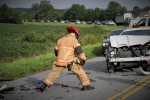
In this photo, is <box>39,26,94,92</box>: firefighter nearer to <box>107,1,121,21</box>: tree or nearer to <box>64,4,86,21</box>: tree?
<box>107,1,121,21</box>: tree

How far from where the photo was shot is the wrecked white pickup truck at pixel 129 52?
25.9 feet

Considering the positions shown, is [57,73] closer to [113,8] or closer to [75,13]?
[113,8]

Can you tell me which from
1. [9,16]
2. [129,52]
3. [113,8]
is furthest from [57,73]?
[113,8]

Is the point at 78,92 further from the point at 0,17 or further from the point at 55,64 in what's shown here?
the point at 0,17

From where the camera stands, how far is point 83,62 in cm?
579

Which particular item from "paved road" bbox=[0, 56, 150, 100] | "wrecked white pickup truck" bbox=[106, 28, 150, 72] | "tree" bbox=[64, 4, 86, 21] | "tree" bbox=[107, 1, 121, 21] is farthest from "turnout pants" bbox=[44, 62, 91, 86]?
"tree" bbox=[64, 4, 86, 21]

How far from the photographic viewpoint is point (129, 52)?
821 cm

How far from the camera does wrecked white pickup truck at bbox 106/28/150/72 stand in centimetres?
791

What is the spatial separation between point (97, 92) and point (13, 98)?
2.28 metres

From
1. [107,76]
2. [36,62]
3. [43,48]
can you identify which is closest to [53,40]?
[43,48]

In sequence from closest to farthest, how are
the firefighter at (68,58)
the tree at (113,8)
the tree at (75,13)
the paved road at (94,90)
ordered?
the paved road at (94,90)
the firefighter at (68,58)
the tree at (113,8)
the tree at (75,13)

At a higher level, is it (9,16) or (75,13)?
(75,13)

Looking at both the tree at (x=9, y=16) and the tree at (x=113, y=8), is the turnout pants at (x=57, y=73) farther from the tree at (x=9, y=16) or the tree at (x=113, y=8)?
the tree at (x=113, y=8)

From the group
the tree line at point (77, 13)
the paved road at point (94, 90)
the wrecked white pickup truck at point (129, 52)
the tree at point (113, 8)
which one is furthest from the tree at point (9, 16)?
the paved road at point (94, 90)
